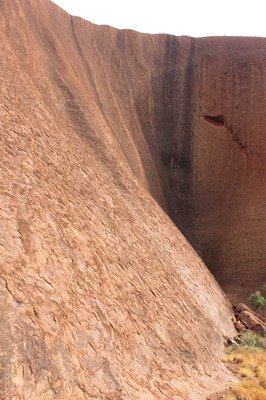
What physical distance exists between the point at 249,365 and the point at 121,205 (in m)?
6.52

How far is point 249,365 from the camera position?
12836 millimetres

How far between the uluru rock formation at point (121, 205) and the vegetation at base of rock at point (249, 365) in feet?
1.71

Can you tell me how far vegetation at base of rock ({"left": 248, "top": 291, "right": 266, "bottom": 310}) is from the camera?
23.7 meters

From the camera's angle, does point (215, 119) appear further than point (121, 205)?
Yes

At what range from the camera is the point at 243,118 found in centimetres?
3566

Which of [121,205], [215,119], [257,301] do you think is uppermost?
[215,119]

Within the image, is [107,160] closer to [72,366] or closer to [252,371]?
[252,371]

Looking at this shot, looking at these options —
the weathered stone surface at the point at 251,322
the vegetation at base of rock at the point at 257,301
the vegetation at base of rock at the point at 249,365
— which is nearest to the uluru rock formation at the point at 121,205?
the vegetation at base of rock at the point at 249,365

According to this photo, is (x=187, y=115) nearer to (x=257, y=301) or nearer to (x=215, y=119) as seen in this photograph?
(x=215, y=119)

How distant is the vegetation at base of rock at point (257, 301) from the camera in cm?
2367

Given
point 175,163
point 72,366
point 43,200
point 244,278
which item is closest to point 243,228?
point 244,278

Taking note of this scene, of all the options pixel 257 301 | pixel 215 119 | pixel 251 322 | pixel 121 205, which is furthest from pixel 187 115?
pixel 121 205

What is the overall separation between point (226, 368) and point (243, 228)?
54.9 ft

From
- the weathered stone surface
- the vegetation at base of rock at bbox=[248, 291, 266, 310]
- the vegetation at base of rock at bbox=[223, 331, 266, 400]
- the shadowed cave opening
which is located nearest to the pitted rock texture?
the shadowed cave opening
